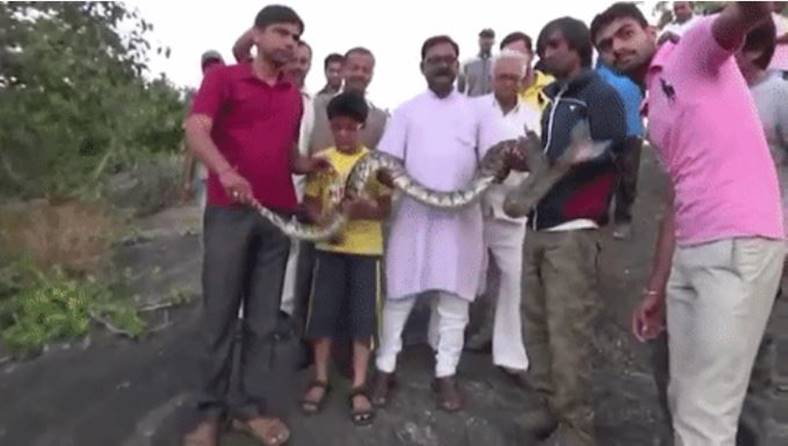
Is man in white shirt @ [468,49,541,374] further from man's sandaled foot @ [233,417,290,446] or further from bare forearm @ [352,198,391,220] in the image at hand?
man's sandaled foot @ [233,417,290,446]

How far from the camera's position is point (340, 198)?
18.3 ft

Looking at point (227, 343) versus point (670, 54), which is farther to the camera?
point (227, 343)

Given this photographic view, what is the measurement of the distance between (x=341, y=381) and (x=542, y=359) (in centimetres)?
112

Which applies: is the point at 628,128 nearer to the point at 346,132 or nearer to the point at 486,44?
the point at 346,132

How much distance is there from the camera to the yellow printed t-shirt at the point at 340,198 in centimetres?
561

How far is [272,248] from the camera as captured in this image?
17.3ft

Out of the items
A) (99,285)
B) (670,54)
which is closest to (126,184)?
(99,285)

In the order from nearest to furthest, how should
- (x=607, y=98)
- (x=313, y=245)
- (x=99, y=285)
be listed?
(x=607, y=98) < (x=313, y=245) < (x=99, y=285)

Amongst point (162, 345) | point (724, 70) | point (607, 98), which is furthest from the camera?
point (162, 345)

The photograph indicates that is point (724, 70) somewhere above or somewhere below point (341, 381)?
above

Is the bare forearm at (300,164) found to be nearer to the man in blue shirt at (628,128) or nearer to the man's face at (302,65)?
the man's face at (302,65)

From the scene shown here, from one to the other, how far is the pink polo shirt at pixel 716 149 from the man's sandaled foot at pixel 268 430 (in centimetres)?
218

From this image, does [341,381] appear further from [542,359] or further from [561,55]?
[561,55]

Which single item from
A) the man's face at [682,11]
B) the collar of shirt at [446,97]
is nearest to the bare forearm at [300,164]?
the collar of shirt at [446,97]
